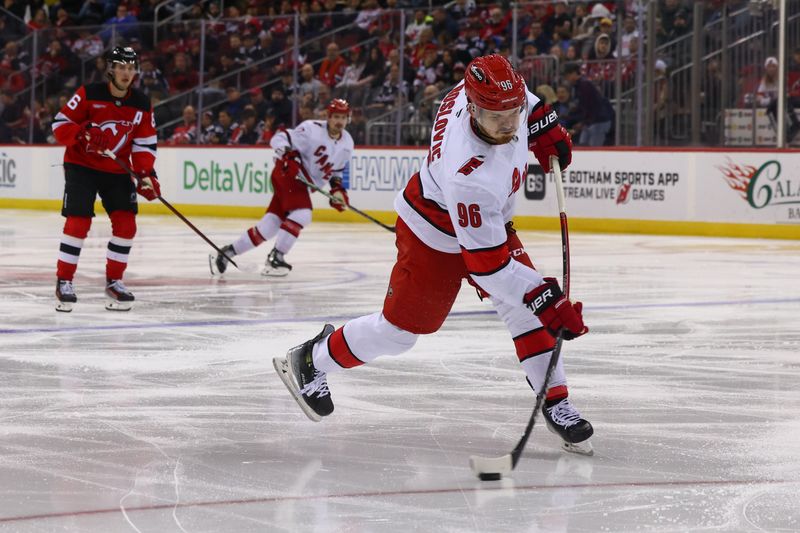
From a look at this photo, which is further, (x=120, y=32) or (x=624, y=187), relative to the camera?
(x=120, y=32)

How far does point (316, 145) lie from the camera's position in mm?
8984

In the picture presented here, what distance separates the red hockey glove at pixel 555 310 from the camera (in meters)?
3.22

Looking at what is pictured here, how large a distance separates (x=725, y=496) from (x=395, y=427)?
1.12 metres

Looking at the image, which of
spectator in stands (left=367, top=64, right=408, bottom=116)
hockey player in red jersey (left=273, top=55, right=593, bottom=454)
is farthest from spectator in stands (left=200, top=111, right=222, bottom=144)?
hockey player in red jersey (left=273, top=55, right=593, bottom=454)

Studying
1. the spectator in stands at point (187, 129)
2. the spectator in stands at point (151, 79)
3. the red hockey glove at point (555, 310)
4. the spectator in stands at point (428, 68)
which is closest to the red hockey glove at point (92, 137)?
the red hockey glove at point (555, 310)

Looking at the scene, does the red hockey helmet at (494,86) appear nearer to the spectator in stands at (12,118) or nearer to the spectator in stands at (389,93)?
the spectator in stands at (389,93)

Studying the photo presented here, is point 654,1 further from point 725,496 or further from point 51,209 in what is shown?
point 725,496

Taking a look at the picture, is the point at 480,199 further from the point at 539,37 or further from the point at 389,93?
the point at 389,93

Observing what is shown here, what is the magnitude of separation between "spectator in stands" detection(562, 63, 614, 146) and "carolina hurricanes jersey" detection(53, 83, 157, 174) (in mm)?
6473

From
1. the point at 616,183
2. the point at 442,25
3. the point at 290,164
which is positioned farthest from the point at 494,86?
the point at 442,25

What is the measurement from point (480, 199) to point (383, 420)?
3.32 ft

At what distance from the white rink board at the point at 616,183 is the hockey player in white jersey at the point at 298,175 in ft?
13.6

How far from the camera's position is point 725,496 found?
121 inches

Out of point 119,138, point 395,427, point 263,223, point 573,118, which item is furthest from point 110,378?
point 573,118
